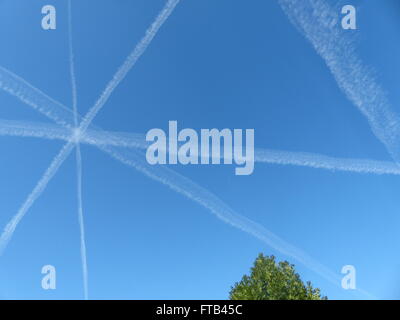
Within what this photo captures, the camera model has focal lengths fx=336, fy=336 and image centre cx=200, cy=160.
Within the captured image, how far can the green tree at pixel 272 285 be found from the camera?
83.6 feet

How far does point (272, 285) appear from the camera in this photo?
84.9 ft

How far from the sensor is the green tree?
2549 centimetres
